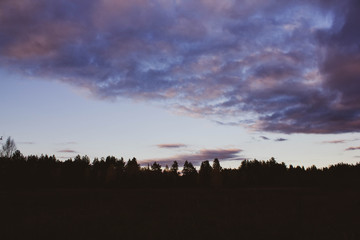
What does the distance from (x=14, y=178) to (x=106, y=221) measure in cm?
6987

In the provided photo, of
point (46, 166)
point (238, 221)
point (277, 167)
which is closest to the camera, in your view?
point (238, 221)

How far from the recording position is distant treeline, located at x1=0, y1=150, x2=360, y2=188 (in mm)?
82000

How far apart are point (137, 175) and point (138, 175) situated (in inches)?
19.1

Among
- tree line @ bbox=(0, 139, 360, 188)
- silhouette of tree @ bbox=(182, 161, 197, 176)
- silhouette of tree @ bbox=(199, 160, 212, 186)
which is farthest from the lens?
silhouette of tree @ bbox=(182, 161, 197, 176)

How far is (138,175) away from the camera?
95.7 meters

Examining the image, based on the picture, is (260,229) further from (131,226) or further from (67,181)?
(67,181)

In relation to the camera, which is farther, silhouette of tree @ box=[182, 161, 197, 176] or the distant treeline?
silhouette of tree @ box=[182, 161, 197, 176]

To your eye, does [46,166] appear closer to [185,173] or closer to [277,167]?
[185,173]

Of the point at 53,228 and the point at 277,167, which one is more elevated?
the point at 277,167

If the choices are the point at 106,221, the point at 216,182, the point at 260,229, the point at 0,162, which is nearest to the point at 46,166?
the point at 0,162

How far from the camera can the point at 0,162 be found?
6425 cm

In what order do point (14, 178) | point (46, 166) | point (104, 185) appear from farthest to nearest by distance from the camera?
1. point (46, 166)
2. point (104, 185)
3. point (14, 178)

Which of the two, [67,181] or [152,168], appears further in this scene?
[152,168]


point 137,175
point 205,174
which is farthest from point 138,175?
point 205,174
